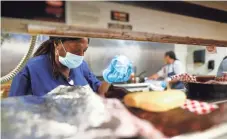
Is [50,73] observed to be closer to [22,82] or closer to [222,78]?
[22,82]

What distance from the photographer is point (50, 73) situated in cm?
132

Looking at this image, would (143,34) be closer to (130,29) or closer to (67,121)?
(130,29)

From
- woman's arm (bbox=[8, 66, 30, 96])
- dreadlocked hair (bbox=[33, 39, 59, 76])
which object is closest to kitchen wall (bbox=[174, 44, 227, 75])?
dreadlocked hair (bbox=[33, 39, 59, 76])

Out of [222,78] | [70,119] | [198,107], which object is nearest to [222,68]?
[222,78]

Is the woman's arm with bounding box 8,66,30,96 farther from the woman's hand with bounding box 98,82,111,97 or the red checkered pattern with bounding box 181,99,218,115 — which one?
the red checkered pattern with bounding box 181,99,218,115

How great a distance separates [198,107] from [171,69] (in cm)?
33

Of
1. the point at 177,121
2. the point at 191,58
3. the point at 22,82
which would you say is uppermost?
the point at 191,58

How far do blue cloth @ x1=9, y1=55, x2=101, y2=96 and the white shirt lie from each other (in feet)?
1.25

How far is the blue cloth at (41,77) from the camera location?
1.27 m

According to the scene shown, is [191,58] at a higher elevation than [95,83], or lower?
higher

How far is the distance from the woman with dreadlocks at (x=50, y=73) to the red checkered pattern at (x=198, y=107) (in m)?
0.39

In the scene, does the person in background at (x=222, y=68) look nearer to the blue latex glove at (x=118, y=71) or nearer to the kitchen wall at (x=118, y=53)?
the kitchen wall at (x=118, y=53)

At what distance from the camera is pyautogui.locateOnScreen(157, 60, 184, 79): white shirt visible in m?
1.32

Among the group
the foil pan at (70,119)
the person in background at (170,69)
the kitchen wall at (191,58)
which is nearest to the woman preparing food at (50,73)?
the foil pan at (70,119)
